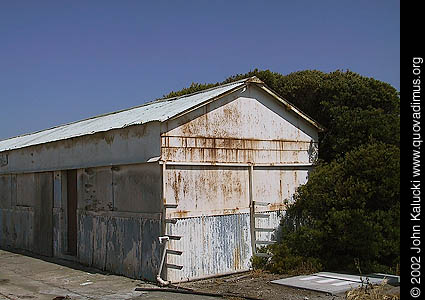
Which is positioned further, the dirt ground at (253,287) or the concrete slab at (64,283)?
the concrete slab at (64,283)

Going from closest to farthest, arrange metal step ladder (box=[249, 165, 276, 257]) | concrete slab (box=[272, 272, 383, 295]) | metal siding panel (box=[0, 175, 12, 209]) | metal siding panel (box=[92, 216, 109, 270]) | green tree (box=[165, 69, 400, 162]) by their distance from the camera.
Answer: concrete slab (box=[272, 272, 383, 295])
metal step ladder (box=[249, 165, 276, 257])
metal siding panel (box=[92, 216, 109, 270])
green tree (box=[165, 69, 400, 162])
metal siding panel (box=[0, 175, 12, 209])

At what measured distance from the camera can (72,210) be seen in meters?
15.4

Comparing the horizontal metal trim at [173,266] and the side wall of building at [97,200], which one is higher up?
the side wall of building at [97,200]

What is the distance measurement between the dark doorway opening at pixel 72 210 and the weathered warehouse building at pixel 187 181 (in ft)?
0.10

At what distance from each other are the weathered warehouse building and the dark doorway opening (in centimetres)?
3

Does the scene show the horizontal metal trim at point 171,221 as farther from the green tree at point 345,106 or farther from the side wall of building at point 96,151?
the green tree at point 345,106

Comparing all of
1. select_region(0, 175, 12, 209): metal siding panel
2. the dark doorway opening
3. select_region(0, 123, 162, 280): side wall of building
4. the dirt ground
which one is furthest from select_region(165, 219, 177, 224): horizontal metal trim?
select_region(0, 175, 12, 209): metal siding panel

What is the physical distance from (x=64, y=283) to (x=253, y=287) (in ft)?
14.5

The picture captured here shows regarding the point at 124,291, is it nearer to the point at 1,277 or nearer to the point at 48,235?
the point at 1,277

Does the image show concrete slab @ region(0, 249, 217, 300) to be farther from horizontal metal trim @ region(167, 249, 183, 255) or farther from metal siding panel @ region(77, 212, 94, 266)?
horizontal metal trim @ region(167, 249, 183, 255)

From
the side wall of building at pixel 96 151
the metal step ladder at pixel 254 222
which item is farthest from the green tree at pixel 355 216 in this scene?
the side wall of building at pixel 96 151

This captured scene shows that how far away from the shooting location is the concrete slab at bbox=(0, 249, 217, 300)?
1054 centimetres

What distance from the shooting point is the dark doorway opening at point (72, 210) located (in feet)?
50.2
